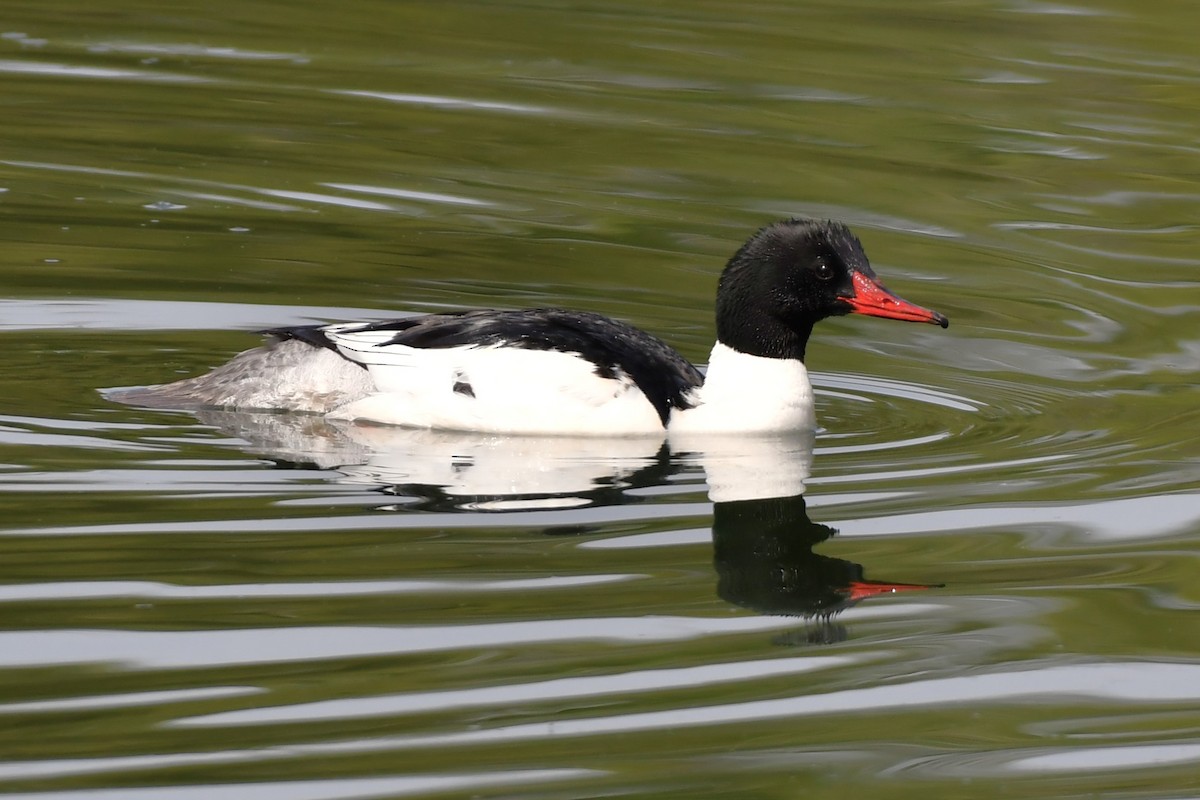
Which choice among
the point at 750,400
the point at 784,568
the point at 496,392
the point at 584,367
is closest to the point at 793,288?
the point at 750,400

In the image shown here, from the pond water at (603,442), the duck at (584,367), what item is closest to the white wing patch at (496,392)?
the duck at (584,367)

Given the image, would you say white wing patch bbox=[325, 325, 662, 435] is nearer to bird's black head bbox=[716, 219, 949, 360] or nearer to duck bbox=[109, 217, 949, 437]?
duck bbox=[109, 217, 949, 437]

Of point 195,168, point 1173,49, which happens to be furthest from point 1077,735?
point 1173,49

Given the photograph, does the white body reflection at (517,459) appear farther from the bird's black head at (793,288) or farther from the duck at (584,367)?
the bird's black head at (793,288)

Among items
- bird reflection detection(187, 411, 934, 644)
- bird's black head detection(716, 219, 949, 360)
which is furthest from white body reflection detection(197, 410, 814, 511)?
bird's black head detection(716, 219, 949, 360)

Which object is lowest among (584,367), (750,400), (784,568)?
(784,568)

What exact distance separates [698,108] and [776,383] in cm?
576

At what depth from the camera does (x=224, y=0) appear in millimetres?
15766

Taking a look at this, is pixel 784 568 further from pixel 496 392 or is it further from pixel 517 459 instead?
pixel 496 392

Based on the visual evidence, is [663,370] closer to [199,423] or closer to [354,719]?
[199,423]

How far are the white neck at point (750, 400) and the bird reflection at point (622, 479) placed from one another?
66 millimetres

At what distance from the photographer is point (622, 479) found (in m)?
7.45

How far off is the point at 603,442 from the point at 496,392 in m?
0.50

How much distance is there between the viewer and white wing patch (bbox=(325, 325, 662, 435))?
8023 millimetres
